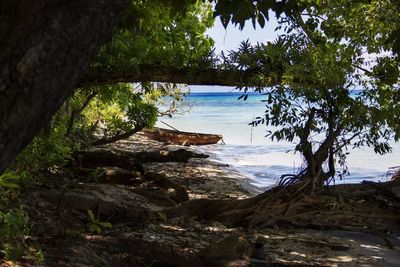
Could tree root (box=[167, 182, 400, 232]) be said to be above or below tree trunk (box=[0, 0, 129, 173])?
below

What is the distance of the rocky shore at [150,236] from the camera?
175 inches

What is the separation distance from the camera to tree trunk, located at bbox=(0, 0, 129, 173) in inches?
49.7

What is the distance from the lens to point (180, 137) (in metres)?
19.8

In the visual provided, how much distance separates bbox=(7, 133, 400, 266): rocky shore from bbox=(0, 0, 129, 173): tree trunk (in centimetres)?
263

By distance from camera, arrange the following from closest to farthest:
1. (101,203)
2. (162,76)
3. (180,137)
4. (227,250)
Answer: (227,250)
(101,203)
(162,76)
(180,137)

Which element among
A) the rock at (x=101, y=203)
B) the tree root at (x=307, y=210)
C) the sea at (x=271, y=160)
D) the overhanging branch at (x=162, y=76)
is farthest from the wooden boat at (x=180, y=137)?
the rock at (x=101, y=203)

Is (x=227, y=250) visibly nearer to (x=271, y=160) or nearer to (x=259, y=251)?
(x=259, y=251)

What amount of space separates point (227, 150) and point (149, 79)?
38.6ft

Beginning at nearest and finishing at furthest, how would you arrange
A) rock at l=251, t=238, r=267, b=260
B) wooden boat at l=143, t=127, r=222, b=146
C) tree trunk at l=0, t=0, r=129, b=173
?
tree trunk at l=0, t=0, r=129, b=173, rock at l=251, t=238, r=267, b=260, wooden boat at l=143, t=127, r=222, b=146

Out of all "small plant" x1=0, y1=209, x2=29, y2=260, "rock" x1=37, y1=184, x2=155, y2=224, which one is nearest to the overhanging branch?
"rock" x1=37, y1=184, x2=155, y2=224

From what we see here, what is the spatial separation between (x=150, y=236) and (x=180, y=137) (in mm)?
14294

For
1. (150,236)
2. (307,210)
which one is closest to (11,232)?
(150,236)

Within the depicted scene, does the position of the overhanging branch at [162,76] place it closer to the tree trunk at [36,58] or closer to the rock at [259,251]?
the rock at [259,251]

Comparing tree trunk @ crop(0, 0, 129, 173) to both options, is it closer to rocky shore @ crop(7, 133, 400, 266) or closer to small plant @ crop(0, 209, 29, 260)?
small plant @ crop(0, 209, 29, 260)
